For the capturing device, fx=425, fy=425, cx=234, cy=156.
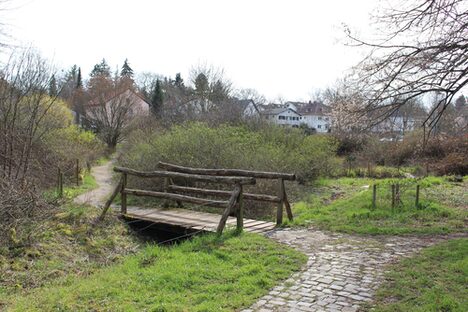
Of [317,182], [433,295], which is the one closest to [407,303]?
[433,295]

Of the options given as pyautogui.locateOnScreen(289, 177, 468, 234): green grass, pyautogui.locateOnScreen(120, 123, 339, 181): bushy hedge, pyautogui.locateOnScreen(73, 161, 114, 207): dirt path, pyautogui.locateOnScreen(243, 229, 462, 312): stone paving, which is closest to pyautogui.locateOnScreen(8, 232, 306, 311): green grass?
pyautogui.locateOnScreen(243, 229, 462, 312): stone paving

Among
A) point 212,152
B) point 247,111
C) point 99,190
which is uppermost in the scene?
point 247,111

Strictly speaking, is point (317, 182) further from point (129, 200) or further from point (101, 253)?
point (101, 253)

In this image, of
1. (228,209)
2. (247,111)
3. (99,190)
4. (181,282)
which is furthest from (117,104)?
(181,282)

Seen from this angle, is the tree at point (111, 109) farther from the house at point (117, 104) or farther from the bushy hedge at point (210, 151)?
the bushy hedge at point (210, 151)

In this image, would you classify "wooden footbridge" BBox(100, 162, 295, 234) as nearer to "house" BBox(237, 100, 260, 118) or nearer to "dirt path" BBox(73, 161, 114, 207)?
"dirt path" BBox(73, 161, 114, 207)

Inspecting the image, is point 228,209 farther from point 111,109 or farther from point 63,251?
point 111,109

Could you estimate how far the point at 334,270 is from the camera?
248 inches

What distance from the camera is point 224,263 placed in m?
6.65

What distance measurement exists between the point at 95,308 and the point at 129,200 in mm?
9947

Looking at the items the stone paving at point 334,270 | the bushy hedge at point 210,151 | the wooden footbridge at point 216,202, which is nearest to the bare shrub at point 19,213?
the wooden footbridge at point 216,202

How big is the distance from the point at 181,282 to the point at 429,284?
3.27 m

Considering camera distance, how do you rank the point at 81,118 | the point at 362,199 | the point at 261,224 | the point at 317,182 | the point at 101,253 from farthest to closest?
the point at 81,118, the point at 317,182, the point at 362,199, the point at 261,224, the point at 101,253

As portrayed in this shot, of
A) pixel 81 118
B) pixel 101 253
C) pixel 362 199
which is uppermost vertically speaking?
pixel 81 118
